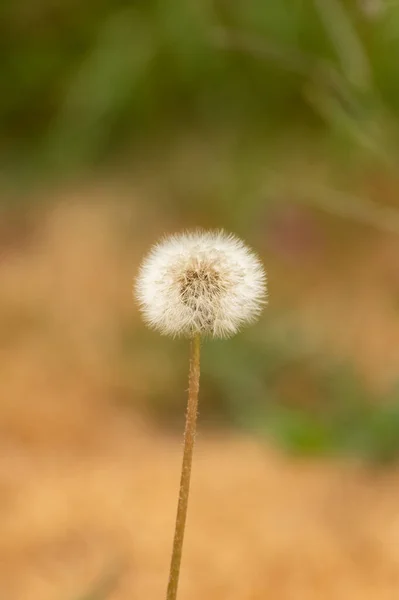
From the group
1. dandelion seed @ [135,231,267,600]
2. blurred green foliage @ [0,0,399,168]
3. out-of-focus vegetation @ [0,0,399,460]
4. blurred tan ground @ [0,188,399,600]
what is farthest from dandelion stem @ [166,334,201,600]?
blurred green foliage @ [0,0,399,168]

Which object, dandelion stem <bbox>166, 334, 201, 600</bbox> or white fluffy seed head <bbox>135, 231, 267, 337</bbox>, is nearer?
dandelion stem <bbox>166, 334, 201, 600</bbox>

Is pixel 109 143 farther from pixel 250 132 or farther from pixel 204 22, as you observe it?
pixel 204 22

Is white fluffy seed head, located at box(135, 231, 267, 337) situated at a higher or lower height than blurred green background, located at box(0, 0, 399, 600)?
lower

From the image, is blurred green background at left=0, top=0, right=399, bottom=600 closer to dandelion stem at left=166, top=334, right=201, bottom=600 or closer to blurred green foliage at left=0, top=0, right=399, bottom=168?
blurred green foliage at left=0, top=0, right=399, bottom=168

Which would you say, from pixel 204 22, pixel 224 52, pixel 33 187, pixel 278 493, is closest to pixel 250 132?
pixel 224 52

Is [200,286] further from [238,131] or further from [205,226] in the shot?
[238,131]
